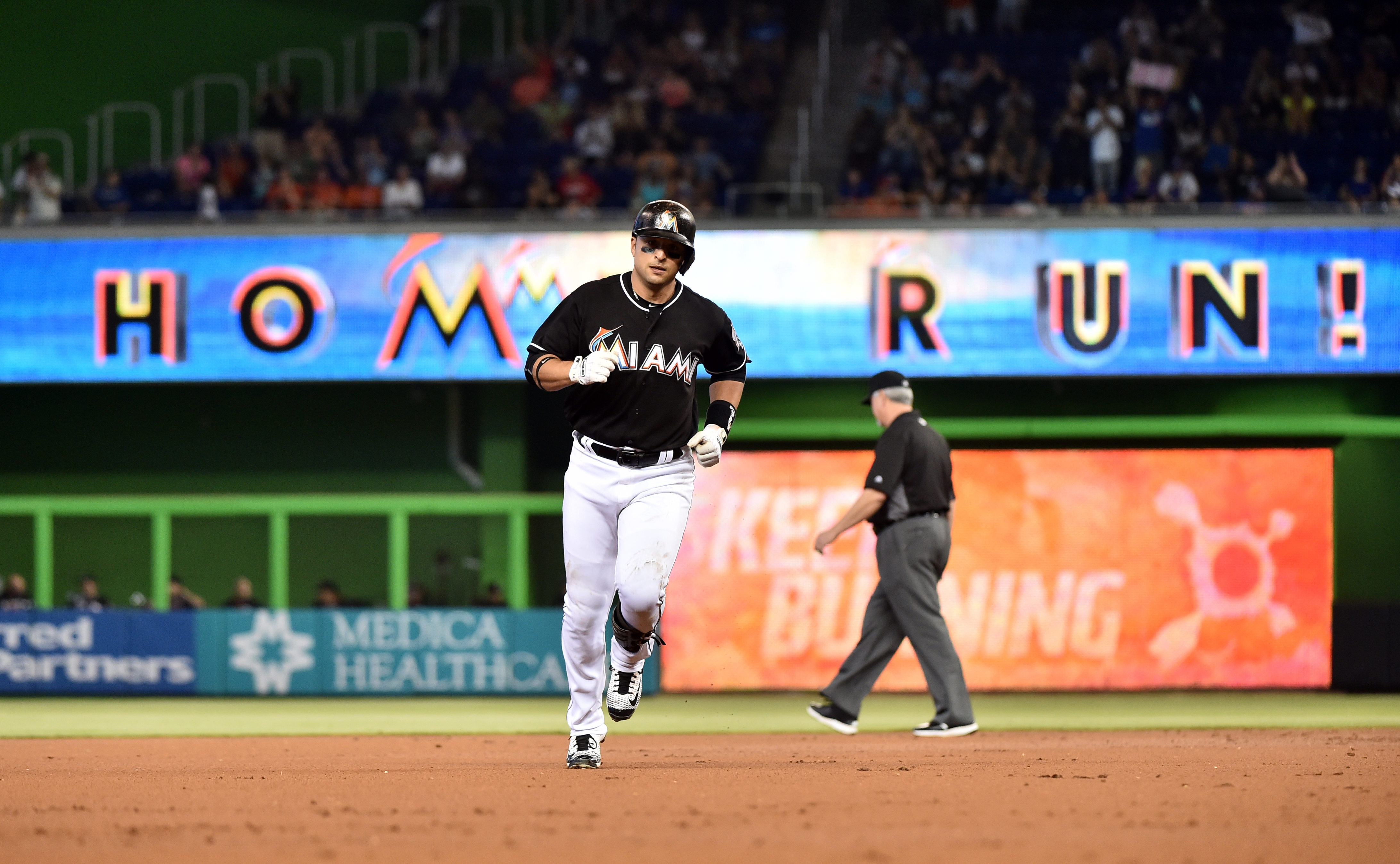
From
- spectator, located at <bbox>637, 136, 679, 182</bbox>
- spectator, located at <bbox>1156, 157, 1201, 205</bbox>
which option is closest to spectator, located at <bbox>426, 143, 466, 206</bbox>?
spectator, located at <bbox>637, 136, 679, 182</bbox>

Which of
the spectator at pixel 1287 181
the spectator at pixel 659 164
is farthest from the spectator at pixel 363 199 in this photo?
the spectator at pixel 1287 181

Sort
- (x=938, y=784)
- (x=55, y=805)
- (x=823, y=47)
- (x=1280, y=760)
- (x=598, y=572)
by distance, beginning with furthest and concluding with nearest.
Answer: (x=823, y=47)
(x=1280, y=760)
(x=598, y=572)
(x=938, y=784)
(x=55, y=805)

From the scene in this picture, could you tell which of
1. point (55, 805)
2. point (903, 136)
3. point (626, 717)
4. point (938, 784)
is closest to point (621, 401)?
point (626, 717)

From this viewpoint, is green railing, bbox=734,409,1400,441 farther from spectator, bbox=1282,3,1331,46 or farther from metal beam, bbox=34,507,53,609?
metal beam, bbox=34,507,53,609

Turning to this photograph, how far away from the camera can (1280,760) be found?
273 inches

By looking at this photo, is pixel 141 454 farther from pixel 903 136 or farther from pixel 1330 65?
pixel 1330 65

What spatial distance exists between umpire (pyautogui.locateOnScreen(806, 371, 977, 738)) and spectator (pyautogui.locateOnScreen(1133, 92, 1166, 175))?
6455 mm

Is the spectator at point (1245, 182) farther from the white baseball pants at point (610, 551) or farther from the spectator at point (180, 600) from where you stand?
the spectator at point (180, 600)

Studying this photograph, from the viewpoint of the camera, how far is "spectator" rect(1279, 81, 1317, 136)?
1446 centimetres

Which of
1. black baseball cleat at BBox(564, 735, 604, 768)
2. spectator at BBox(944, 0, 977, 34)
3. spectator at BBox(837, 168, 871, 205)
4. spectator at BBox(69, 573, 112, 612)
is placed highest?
spectator at BBox(944, 0, 977, 34)

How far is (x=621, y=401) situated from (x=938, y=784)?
183cm

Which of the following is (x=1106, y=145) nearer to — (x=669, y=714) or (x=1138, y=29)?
(x=1138, y=29)

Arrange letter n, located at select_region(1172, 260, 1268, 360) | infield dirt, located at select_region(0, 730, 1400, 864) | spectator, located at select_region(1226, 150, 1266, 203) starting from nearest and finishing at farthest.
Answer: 1. infield dirt, located at select_region(0, 730, 1400, 864)
2. letter n, located at select_region(1172, 260, 1268, 360)
3. spectator, located at select_region(1226, 150, 1266, 203)

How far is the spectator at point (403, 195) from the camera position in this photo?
567 inches
